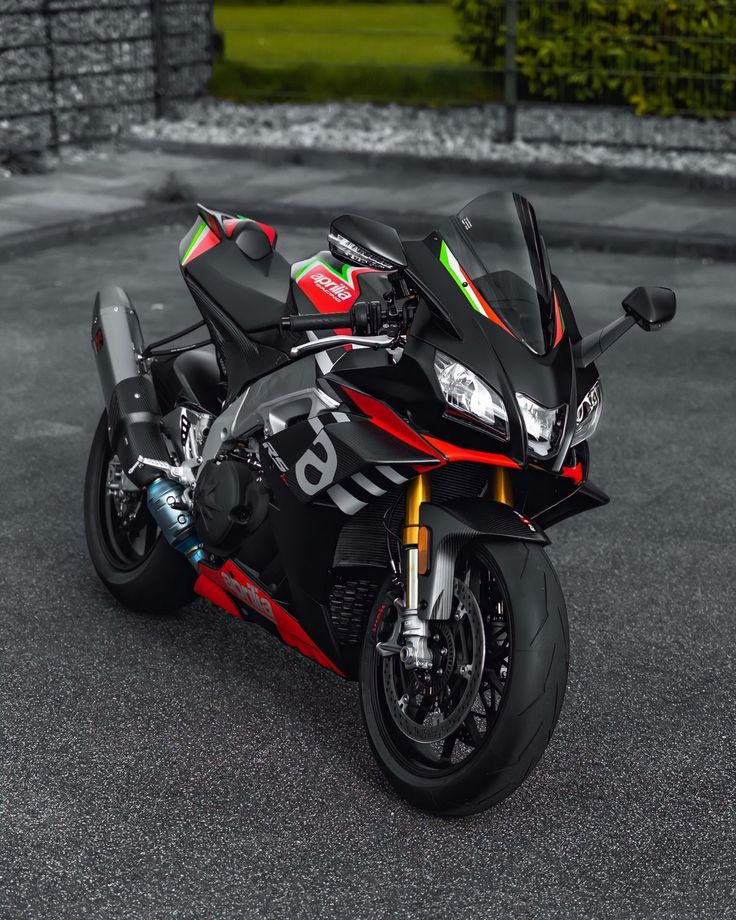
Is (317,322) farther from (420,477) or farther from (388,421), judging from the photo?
(420,477)

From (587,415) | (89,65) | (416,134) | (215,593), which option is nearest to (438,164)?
(416,134)

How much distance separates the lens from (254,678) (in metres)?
4.23

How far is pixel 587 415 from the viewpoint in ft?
11.2

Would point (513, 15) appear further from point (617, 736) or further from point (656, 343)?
point (617, 736)

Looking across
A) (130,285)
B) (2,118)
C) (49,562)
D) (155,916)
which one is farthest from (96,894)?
(2,118)

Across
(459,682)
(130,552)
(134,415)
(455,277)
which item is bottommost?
(130,552)

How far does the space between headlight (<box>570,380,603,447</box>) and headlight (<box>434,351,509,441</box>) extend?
0.26 metres

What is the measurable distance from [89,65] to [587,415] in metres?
11.7

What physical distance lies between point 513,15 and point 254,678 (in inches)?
405

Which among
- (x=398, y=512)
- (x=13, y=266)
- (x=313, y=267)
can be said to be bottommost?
(x=13, y=266)

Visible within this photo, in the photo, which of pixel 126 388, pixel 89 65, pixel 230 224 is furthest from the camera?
pixel 89 65

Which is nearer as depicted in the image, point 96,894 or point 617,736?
point 96,894

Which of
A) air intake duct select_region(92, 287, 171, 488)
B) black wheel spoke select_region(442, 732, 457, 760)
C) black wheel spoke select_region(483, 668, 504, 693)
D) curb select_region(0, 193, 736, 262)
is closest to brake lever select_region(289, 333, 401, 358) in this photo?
black wheel spoke select_region(483, 668, 504, 693)

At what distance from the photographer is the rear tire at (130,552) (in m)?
4.45
